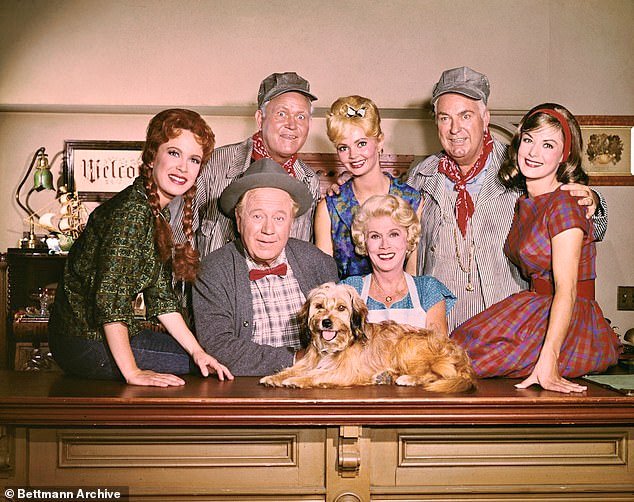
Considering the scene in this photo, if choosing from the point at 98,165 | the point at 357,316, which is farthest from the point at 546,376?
the point at 98,165

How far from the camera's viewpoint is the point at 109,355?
274cm

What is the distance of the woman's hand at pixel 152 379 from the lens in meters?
2.60

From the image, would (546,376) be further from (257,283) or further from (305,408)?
(257,283)

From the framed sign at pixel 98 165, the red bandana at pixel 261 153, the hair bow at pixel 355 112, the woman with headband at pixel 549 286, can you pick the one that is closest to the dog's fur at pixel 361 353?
the woman with headband at pixel 549 286

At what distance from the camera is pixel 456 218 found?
345cm

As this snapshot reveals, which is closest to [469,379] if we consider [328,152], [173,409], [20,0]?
[173,409]

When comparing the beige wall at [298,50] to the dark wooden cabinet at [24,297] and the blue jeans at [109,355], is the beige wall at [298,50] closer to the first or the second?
the dark wooden cabinet at [24,297]

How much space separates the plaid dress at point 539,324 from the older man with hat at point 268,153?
1.09m

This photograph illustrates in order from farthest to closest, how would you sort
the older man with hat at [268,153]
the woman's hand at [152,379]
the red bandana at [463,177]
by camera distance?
the older man with hat at [268,153] → the red bandana at [463,177] → the woman's hand at [152,379]

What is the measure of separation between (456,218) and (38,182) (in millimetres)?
3411

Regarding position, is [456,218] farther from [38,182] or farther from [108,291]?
[38,182]

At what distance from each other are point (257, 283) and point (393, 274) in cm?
54

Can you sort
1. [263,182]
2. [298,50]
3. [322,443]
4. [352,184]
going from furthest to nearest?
1. [298,50]
2. [352,184]
3. [263,182]
4. [322,443]

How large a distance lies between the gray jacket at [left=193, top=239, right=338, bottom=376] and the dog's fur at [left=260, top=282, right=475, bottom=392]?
0.20 metres
